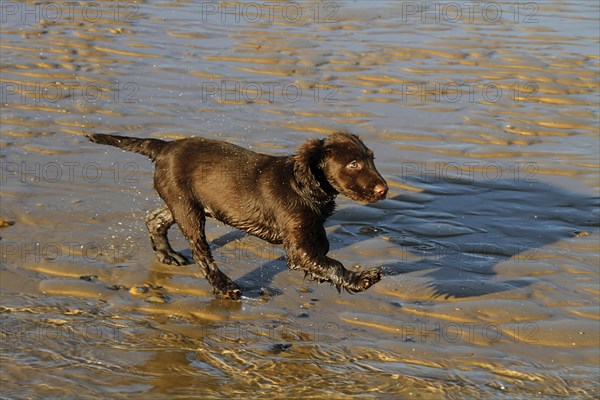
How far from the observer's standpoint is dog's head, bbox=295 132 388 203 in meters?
6.41

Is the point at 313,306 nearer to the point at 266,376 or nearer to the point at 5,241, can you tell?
the point at 266,376

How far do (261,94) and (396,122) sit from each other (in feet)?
5.62

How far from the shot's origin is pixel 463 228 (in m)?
8.00

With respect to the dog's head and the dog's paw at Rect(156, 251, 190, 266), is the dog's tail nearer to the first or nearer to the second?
the dog's paw at Rect(156, 251, 190, 266)

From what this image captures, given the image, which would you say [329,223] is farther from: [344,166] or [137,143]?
[137,143]

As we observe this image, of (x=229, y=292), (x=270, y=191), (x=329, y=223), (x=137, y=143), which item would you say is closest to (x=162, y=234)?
(x=137, y=143)

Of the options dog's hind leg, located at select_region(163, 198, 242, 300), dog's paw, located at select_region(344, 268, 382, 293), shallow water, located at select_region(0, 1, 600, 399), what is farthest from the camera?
dog's hind leg, located at select_region(163, 198, 242, 300)

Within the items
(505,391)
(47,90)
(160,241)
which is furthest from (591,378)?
(47,90)

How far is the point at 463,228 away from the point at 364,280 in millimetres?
2010

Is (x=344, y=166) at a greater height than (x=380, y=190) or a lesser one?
greater

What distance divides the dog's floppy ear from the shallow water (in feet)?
2.65

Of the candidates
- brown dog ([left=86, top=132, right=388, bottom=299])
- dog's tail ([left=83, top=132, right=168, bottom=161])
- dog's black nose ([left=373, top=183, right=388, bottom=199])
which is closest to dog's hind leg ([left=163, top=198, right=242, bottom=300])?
brown dog ([left=86, top=132, right=388, bottom=299])

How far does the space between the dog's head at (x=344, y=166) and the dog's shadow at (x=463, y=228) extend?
89cm

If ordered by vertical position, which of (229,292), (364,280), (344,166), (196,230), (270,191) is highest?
(344,166)
